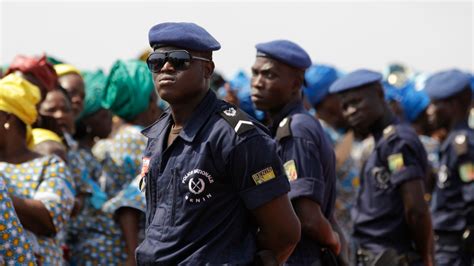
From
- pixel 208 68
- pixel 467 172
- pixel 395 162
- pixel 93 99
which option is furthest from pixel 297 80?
pixel 467 172

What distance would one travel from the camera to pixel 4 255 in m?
5.06

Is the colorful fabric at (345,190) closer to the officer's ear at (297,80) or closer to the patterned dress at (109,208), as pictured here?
the patterned dress at (109,208)

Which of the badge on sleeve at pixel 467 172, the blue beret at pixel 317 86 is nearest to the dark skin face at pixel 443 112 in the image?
the badge on sleeve at pixel 467 172

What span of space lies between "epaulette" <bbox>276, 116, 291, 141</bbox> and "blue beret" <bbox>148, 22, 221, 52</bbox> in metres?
1.30

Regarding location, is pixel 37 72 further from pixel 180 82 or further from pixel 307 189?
pixel 180 82

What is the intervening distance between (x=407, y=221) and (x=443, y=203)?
1.99 meters

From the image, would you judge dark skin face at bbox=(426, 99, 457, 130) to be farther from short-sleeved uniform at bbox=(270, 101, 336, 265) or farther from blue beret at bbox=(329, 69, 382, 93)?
short-sleeved uniform at bbox=(270, 101, 336, 265)

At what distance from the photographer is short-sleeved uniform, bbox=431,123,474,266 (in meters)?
8.88

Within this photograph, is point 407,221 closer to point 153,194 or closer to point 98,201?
point 98,201

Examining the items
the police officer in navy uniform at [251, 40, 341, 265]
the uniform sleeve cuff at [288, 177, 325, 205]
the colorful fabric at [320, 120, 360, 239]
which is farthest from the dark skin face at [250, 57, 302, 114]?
the colorful fabric at [320, 120, 360, 239]

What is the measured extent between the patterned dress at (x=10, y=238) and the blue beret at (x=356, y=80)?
3404 millimetres

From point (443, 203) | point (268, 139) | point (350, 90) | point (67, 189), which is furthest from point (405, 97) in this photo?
point (268, 139)

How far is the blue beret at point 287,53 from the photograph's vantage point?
6281 mm

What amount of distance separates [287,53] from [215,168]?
1966 mm
